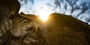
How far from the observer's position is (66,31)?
30.5 feet

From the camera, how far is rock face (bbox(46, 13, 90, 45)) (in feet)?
30.0

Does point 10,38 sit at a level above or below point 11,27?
below

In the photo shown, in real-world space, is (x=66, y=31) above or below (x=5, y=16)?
below

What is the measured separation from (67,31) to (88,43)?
241 cm

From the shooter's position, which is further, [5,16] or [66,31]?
[66,31]

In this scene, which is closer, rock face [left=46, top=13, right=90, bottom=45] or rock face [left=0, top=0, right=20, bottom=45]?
rock face [left=0, top=0, right=20, bottom=45]

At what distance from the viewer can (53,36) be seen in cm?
940

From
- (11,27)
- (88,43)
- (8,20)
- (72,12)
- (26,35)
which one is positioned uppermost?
(72,12)

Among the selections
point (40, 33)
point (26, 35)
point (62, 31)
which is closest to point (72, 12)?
point (62, 31)

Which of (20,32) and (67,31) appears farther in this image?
(67,31)

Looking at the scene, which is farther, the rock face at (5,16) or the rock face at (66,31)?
the rock face at (66,31)

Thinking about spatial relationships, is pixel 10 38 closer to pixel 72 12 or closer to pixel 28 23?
pixel 28 23

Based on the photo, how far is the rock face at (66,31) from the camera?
30.0 ft

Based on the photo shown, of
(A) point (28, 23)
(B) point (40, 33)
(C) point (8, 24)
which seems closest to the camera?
(C) point (8, 24)
